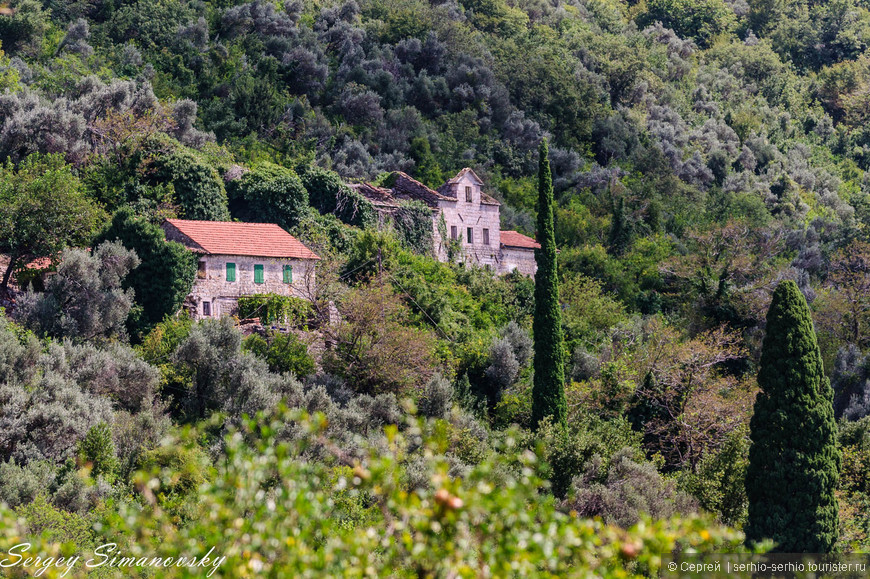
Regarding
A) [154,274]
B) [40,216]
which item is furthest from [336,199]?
[40,216]

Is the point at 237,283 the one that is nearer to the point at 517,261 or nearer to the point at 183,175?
the point at 183,175

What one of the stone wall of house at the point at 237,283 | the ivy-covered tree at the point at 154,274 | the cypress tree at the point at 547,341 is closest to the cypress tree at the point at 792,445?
the cypress tree at the point at 547,341

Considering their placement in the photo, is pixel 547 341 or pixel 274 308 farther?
pixel 274 308

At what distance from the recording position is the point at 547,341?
40.6m

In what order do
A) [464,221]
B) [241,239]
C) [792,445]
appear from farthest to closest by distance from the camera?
[464,221] < [241,239] < [792,445]

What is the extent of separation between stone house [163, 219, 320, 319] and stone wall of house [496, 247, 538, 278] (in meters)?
15.4

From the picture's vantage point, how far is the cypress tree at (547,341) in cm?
3934

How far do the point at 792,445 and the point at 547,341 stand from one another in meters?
12.2

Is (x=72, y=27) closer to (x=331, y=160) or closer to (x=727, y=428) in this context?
(x=331, y=160)

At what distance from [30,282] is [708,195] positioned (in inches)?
2054

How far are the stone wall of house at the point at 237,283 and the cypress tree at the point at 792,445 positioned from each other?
20392 millimetres

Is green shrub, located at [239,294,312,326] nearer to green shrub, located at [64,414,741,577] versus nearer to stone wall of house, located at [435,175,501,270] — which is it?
stone wall of house, located at [435,175,501,270]

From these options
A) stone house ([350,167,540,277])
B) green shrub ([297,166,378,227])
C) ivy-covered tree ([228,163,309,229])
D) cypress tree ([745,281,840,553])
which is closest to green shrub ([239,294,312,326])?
ivy-covered tree ([228,163,309,229])

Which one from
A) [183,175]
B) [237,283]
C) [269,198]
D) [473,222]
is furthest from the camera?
[473,222]
